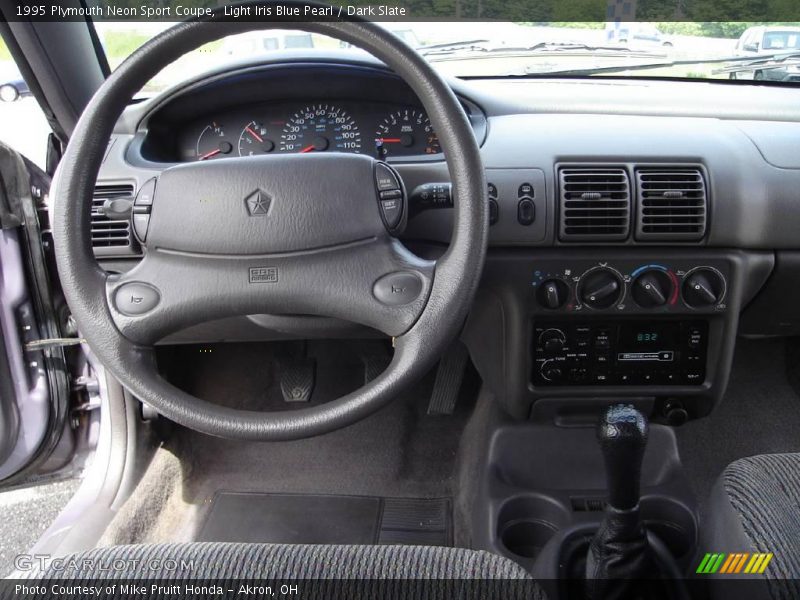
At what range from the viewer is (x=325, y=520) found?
1913mm

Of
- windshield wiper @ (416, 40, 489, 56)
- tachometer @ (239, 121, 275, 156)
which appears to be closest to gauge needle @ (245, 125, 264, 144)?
tachometer @ (239, 121, 275, 156)

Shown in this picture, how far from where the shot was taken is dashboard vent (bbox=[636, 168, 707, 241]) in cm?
142

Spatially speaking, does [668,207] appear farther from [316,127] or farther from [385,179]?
[316,127]

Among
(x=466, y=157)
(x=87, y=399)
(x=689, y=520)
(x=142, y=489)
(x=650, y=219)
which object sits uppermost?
(x=466, y=157)

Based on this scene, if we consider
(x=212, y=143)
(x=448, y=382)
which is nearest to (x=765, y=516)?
(x=448, y=382)

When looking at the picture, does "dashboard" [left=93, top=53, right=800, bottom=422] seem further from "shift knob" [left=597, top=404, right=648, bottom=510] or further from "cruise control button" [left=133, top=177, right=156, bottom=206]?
"shift knob" [left=597, top=404, right=648, bottom=510]

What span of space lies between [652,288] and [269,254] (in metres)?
0.82

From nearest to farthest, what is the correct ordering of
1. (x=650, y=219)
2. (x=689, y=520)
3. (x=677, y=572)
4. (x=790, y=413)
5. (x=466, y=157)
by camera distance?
(x=466, y=157), (x=677, y=572), (x=650, y=219), (x=689, y=520), (x=790, y=413)

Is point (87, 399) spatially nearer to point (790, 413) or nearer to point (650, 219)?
point (650, 219)

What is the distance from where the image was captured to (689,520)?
5.36 feet

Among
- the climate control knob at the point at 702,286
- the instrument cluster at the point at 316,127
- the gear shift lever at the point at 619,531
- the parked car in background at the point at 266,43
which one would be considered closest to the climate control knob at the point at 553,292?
the climate control knob at the point at 702,286

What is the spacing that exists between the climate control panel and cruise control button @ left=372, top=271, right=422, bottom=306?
→ 0.47 meters

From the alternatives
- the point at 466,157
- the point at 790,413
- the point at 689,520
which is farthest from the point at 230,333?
the point at 790,413

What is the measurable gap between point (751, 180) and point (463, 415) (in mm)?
1065
